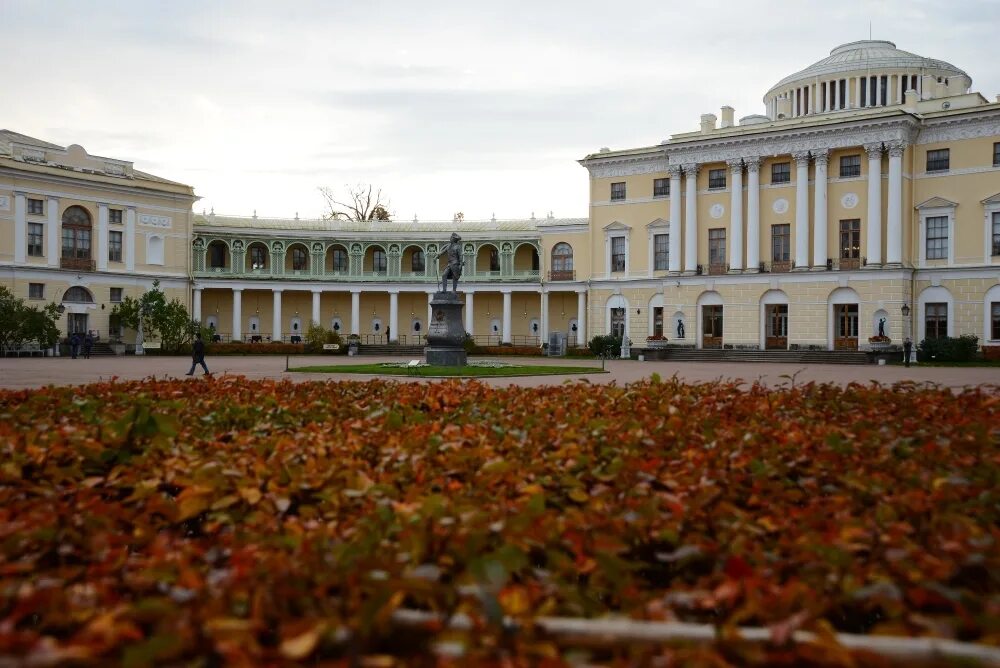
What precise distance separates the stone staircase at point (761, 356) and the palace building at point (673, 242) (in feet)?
7.73

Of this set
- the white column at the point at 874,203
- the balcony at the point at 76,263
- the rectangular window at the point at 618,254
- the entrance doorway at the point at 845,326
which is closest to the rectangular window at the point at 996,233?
the white column at the point at 874,203

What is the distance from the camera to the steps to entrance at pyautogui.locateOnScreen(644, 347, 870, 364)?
1628 inches

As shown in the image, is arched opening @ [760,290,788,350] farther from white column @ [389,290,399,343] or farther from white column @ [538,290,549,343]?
white column @ [389,290,399,343]

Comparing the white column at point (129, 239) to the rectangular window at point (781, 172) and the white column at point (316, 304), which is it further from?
the rectangular window at point (781, 172)

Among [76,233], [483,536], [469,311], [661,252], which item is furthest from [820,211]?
[483,536]

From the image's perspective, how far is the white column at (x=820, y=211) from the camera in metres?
45.5

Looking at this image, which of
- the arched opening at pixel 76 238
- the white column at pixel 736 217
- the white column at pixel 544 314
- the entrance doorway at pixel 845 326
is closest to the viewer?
the entrance doorway at pixel 845 326

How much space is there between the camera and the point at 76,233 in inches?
2023

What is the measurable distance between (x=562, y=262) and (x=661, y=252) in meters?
8.11

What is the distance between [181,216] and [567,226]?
2616 cm

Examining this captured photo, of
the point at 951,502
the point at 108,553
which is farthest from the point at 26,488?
the point at 951,502

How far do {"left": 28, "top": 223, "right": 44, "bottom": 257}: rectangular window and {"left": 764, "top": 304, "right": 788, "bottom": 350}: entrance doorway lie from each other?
42879 mm

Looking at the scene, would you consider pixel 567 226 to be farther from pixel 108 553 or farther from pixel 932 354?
pixel 108 553

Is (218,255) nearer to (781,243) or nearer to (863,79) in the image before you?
(781,243)
